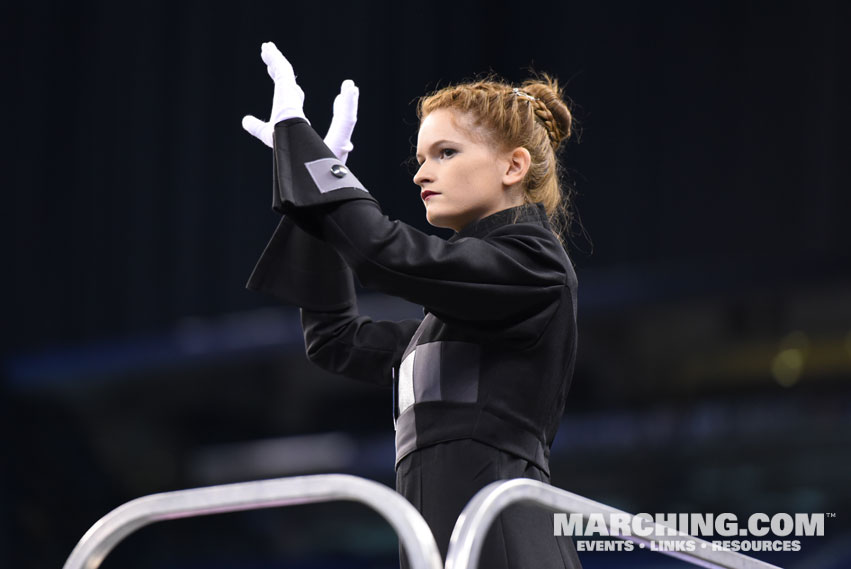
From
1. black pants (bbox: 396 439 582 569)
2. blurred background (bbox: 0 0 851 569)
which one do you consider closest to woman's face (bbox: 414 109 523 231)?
black pants (bbox: 396 439 582 569)

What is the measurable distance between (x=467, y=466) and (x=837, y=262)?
360 cm

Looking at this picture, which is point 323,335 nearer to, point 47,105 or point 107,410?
point 47,105

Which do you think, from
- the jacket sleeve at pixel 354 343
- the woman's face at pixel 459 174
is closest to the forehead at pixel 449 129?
the woman's face at pixel 459 174

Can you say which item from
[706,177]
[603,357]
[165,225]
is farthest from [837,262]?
[165,225]

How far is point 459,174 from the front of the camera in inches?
56.2

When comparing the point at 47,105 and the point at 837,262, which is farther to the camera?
the point at 47,105

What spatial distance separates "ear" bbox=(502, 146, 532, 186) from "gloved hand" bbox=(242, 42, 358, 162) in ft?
0.68

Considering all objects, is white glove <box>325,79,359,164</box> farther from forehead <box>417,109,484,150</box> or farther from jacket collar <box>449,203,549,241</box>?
jacket collar <box>449,203,549,241</box>

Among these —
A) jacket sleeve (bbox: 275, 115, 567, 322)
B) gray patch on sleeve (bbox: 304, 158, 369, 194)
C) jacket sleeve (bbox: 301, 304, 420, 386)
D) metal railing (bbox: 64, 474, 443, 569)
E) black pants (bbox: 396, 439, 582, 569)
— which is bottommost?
black pants (bbox: 396, 439, 582, 569)

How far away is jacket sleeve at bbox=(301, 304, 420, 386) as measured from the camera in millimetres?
1521

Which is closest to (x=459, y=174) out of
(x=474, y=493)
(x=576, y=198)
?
(x=474, y=493)

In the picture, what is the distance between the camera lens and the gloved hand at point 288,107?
4.45 ft

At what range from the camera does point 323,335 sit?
1537 millimetres

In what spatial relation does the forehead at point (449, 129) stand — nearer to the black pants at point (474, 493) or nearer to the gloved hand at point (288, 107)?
the gloved hand at point (288, 107)
